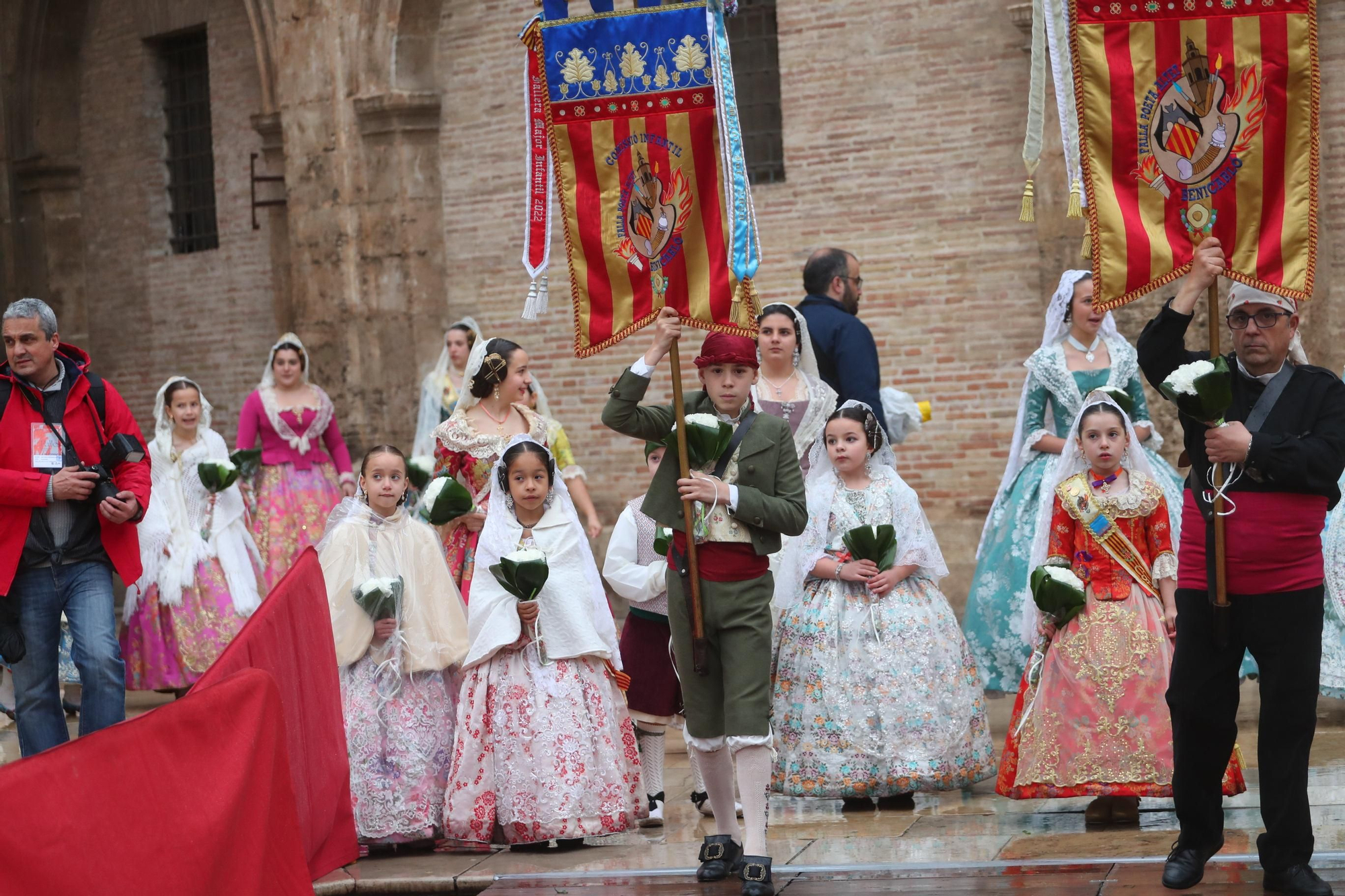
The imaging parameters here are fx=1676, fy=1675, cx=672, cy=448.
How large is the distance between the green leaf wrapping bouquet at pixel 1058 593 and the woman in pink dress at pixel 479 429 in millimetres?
2411

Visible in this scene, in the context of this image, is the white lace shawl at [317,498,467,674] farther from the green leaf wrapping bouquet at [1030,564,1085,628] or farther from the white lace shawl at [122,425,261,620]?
the white lace shawl at [122,425,261,620]

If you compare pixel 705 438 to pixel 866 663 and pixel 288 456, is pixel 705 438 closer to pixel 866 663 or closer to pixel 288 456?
pixel 866 663

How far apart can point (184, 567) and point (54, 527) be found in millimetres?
3231

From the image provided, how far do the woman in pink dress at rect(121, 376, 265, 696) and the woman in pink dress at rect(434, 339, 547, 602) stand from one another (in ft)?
7.42

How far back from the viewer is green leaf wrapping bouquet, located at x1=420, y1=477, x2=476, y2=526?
666 cm

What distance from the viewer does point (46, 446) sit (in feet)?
19.5

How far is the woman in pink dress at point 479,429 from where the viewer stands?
7.18 meters

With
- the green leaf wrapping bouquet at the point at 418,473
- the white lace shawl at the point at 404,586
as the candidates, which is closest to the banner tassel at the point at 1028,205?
the white lace shawl at the point at 404,586

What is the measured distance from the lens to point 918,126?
11133 millimetres

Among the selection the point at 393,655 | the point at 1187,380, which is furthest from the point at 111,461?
the point at 1187,380

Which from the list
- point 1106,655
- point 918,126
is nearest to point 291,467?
point 918,126

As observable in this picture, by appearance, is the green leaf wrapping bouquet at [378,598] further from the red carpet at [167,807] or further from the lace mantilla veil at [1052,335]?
the lace mantilla veil at [1052,335]

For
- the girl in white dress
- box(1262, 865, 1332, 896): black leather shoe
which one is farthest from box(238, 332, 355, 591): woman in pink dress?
box(1262, 865, 1332, 896): black leather shoe

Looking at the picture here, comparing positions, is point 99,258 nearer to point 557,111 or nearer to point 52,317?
point 52,317
